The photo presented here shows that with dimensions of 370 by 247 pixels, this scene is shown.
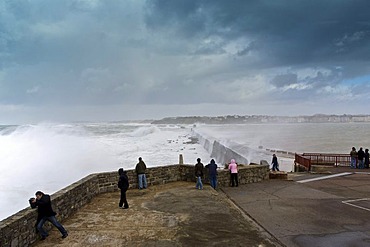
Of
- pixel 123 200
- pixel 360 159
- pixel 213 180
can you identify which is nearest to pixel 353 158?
pixel 360 159

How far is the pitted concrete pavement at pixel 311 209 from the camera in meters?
7.74

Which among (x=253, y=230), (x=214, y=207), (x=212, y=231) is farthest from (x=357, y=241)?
(x=214, y=207)

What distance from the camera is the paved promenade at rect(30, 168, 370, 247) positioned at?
746cm

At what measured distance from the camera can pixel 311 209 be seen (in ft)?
33.8

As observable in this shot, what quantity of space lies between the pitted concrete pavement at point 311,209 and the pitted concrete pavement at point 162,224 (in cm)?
66

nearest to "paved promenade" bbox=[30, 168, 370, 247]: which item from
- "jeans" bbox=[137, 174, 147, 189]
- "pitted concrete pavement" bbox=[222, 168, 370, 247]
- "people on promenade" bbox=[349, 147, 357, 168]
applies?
"pitted concrete pavement" bbox=[222, 168, 370, 247]

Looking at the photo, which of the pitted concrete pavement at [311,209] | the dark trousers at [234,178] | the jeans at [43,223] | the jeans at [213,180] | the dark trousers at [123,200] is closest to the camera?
the jeans at [43,223]

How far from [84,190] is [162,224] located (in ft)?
11.3

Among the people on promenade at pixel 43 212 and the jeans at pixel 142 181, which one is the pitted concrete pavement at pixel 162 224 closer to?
the people on promenade at pixel 43 212

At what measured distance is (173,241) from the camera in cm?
734

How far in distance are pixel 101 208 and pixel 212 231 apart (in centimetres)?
403

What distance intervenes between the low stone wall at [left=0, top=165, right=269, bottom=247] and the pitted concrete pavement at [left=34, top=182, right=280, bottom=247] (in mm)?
321

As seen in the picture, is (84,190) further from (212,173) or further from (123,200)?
(212,173)

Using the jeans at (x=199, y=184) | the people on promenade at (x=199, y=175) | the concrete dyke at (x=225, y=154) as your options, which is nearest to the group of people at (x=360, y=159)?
the concrete dyke at (x=225, y=154)
